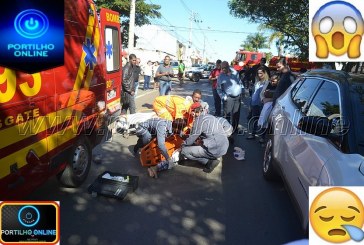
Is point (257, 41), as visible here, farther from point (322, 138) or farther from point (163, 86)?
point (322, 138)

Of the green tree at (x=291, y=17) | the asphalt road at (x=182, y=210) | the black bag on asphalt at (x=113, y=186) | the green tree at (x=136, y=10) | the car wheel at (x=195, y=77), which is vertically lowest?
the asphalt road at (x=182, y=210)

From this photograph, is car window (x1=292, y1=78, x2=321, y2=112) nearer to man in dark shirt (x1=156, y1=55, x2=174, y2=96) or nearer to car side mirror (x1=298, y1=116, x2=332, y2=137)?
car side mirror (x1=298, y1=116, x2=332, y2=137)

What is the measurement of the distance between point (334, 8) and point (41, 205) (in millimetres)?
2998

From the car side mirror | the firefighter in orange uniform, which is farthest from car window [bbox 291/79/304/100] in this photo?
the car side mirror

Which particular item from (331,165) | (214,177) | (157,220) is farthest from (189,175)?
(331,165)

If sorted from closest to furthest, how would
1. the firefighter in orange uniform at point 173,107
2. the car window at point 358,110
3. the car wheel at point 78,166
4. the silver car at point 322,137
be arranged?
1. the silver car at point 322,137
2. the car window at point 358,110
3. the car wheel at point 78,166
4. the firefighter in orange uniform at point 173,107

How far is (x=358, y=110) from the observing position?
2928 millimetres

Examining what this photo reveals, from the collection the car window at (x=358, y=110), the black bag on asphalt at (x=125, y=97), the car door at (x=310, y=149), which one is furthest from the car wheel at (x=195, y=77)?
the car window at (x=358, y=110)

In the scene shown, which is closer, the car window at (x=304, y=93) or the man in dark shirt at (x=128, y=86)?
the car window at (x=304, y=93)

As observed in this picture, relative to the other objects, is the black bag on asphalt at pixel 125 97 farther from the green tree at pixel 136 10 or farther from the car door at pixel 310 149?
the green tree at pixel 136 10

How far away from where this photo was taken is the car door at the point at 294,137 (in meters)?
3.10

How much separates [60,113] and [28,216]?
3.73ft

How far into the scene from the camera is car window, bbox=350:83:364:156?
2.62 metres

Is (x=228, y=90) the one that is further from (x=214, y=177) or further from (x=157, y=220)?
(x=157, y=220)
